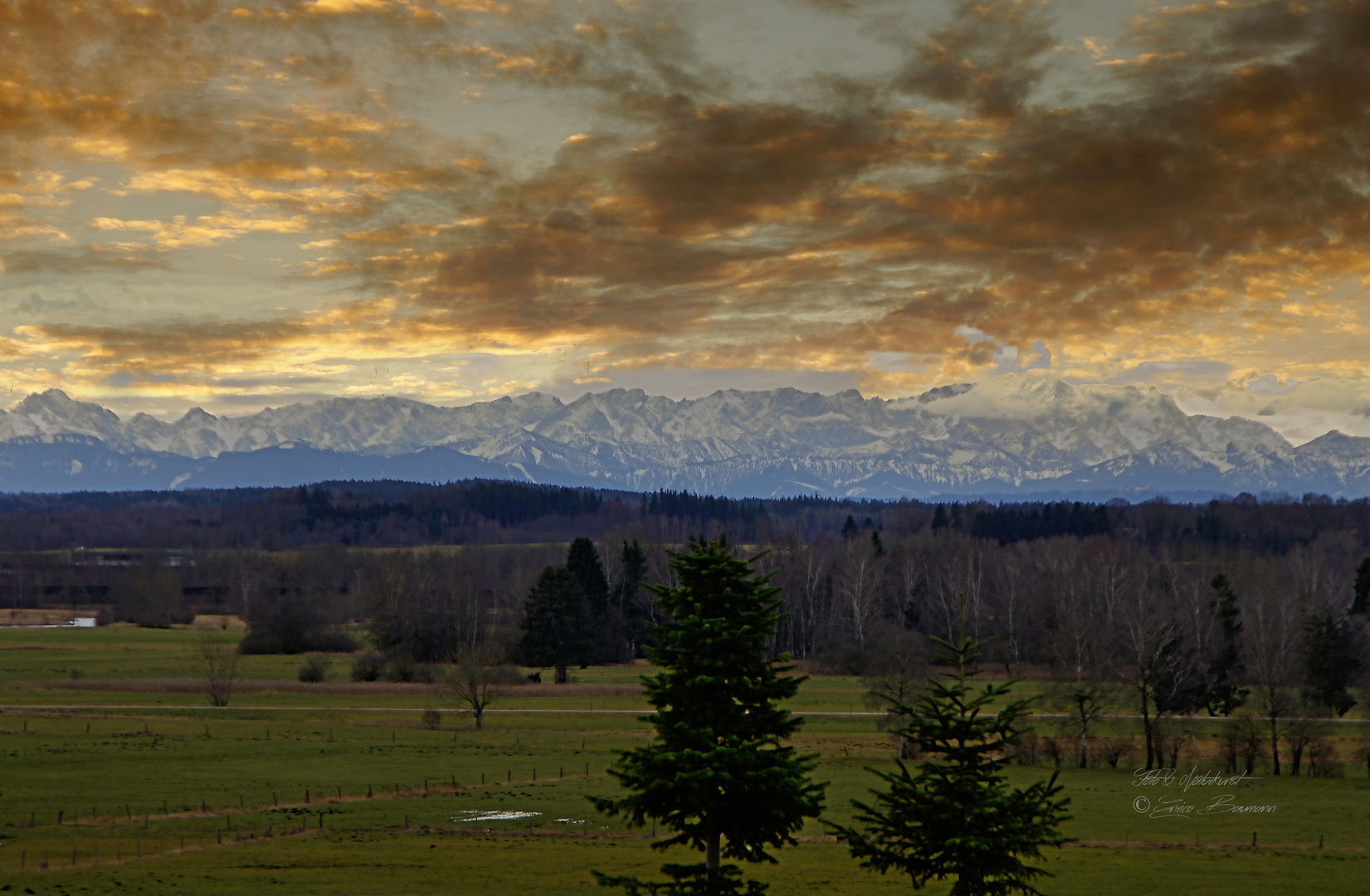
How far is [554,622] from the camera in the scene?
126m

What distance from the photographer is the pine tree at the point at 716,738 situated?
74.3 ft

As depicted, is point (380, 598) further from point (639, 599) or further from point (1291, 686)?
point (1291, 686)

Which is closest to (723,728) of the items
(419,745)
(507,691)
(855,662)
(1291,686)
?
(419,745)

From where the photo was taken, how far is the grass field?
140 feet

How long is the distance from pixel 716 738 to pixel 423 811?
37058 mm

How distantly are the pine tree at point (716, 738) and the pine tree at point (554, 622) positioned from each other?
337ft

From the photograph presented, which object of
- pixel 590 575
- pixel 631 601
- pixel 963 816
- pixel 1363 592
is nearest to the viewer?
pixel 963 816

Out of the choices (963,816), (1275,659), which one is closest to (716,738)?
(963,816)

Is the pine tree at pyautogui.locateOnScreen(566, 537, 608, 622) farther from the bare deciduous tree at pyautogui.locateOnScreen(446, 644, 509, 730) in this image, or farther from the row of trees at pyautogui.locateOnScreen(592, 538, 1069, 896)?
the row of trees at pyautogui.locateOnScreen(592, 538, 1069, 896)

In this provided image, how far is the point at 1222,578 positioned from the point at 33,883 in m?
101

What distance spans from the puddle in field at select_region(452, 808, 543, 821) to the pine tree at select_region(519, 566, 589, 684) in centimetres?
6908

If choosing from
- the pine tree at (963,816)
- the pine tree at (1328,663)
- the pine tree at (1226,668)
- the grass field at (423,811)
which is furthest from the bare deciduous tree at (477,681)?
the pine tree at (963,816)

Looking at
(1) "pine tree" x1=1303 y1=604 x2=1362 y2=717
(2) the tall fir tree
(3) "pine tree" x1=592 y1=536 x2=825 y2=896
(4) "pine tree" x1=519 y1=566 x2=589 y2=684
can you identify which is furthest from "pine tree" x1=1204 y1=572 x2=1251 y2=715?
(3) "pine tree" x1=592 y1=536 x2=825 y2=896

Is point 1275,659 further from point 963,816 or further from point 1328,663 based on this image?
point 963,816
